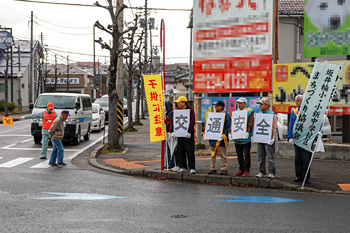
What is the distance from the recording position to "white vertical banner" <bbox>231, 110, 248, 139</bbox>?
10.1 meters

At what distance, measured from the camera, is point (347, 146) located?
1335cm

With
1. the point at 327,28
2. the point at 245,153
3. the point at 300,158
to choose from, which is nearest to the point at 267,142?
the point at 245,153

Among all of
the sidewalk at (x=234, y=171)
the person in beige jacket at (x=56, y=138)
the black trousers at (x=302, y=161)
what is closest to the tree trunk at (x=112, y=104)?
the sidewalk at (x=234, y=171)

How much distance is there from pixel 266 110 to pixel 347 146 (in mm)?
4632

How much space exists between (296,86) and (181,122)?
16.9 feet

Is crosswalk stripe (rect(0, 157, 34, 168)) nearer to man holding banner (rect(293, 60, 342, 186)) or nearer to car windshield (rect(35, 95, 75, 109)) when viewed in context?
car windshield (rect(35, 95, 75, 109))

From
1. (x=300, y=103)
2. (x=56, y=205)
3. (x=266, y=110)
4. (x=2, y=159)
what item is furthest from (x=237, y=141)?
(x=2, y=159)

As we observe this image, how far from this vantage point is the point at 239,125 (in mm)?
10234

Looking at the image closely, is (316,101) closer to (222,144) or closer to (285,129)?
(222,144)

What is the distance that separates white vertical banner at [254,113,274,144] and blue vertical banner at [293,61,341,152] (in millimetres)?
670

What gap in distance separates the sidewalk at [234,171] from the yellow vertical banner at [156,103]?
100 centimetres

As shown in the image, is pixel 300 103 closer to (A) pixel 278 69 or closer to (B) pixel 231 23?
(A) pixel 278 69

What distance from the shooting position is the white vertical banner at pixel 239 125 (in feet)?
33.2

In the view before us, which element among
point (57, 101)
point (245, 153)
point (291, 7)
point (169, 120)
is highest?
point (291, 7)
